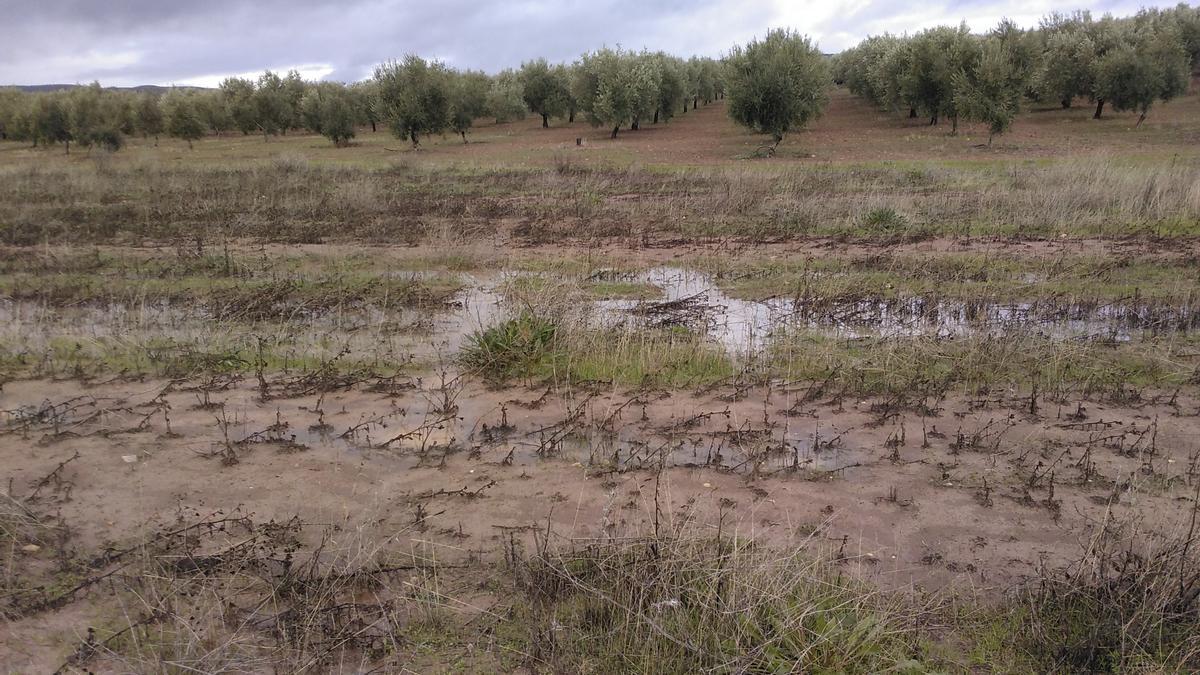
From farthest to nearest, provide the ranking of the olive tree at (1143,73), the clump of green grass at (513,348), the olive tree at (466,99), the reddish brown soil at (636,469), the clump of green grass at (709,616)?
the olive tree at (466,99) → the olive tree at (1143,73) → the clump of green grass at (513,348) → the reddish brown soil at (636,469) → the clump of green grass at (709,616)

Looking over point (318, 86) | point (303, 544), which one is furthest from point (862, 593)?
point (318, 86)

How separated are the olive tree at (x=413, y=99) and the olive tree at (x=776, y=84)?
14.0m

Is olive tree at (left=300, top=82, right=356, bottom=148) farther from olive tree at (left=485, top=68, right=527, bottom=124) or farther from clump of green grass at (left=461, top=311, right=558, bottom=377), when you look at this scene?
clump of green grass at (left=461, top=311, right=558, bottom=377)

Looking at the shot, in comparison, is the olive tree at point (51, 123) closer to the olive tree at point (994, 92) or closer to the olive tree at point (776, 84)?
the olive tree at point (776, 84)

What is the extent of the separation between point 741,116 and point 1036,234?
18701 mm

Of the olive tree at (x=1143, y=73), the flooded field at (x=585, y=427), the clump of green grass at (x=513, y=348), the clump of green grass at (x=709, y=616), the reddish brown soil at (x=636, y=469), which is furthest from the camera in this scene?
the olive tree at (x=1143, y=73)

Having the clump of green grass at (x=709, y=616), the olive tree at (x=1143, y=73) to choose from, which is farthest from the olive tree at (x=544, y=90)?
the clump of green grass at (x=709, y=616)

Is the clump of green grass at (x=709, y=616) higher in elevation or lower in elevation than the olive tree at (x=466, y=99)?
lower

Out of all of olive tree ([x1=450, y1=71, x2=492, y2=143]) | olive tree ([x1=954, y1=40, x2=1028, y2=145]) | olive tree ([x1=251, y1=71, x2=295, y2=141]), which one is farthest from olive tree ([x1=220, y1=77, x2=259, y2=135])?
olive tree ([x1=954, y1=40, x2=1028, y2=145])

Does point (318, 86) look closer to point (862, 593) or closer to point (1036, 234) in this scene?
point (1036, 234)

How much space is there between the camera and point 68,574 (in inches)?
168

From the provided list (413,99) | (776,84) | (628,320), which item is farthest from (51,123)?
(628,320)

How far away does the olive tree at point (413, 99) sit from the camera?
117ft

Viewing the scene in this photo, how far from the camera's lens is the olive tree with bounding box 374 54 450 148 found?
117 ft
